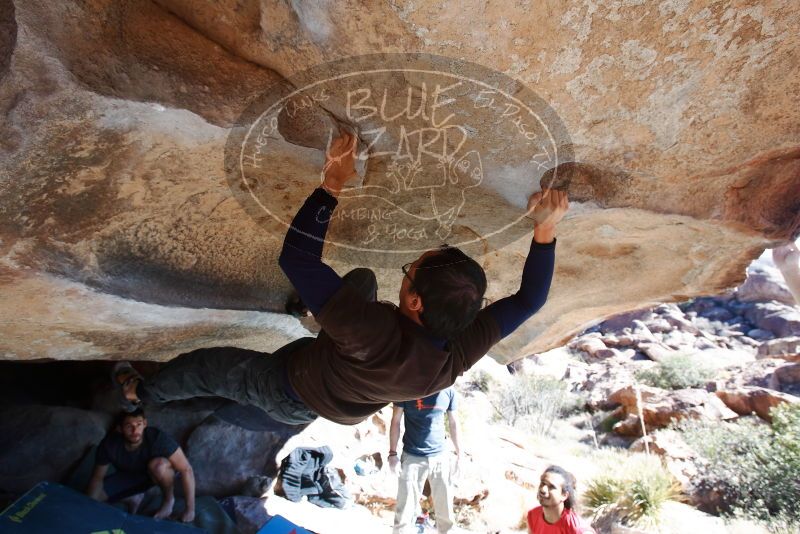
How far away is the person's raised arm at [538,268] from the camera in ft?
5.46

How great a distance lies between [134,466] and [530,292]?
3155mm

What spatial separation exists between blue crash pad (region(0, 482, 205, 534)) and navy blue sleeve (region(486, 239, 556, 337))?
2458mm

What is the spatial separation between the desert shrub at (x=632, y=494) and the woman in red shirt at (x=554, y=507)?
3978 mm

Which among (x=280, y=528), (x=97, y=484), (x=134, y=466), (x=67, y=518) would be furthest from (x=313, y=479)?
(x=67, y=518)

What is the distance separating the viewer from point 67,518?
2.60 metres

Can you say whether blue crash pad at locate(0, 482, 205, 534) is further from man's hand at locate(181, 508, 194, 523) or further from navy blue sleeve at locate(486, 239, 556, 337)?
navy blue sleeve at locate(486, 239, 556, 337)

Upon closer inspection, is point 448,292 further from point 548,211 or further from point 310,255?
point 548,211

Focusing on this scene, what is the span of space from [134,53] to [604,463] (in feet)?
29.4

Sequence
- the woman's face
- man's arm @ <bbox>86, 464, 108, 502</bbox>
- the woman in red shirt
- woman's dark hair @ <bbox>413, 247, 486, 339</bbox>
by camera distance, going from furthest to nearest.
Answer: man's arm @ <bbox>86, 464, 108, 502</bbox> → the woman's face → the woman in red shirt → woman's dark hair @ <bbox>413, 247, 486, 339</bbox>

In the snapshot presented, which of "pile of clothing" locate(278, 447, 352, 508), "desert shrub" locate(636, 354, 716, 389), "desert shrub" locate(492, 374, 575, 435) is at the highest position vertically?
"desert shrub" locate(636, 354, 716, 389)

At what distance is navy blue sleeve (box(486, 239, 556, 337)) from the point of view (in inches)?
65.9

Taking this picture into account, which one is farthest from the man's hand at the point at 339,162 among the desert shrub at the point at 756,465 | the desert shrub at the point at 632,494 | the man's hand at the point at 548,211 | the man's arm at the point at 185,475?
the desert shrub at the point at 756,465

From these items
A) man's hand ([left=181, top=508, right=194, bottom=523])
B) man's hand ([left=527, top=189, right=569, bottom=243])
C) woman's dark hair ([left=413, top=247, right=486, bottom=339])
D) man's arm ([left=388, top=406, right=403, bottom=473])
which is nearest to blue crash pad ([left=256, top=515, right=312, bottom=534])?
man's hand ([left=181, top=508, right=194, bottom=523])

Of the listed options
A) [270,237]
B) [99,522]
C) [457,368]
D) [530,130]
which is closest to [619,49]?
[530,130]
